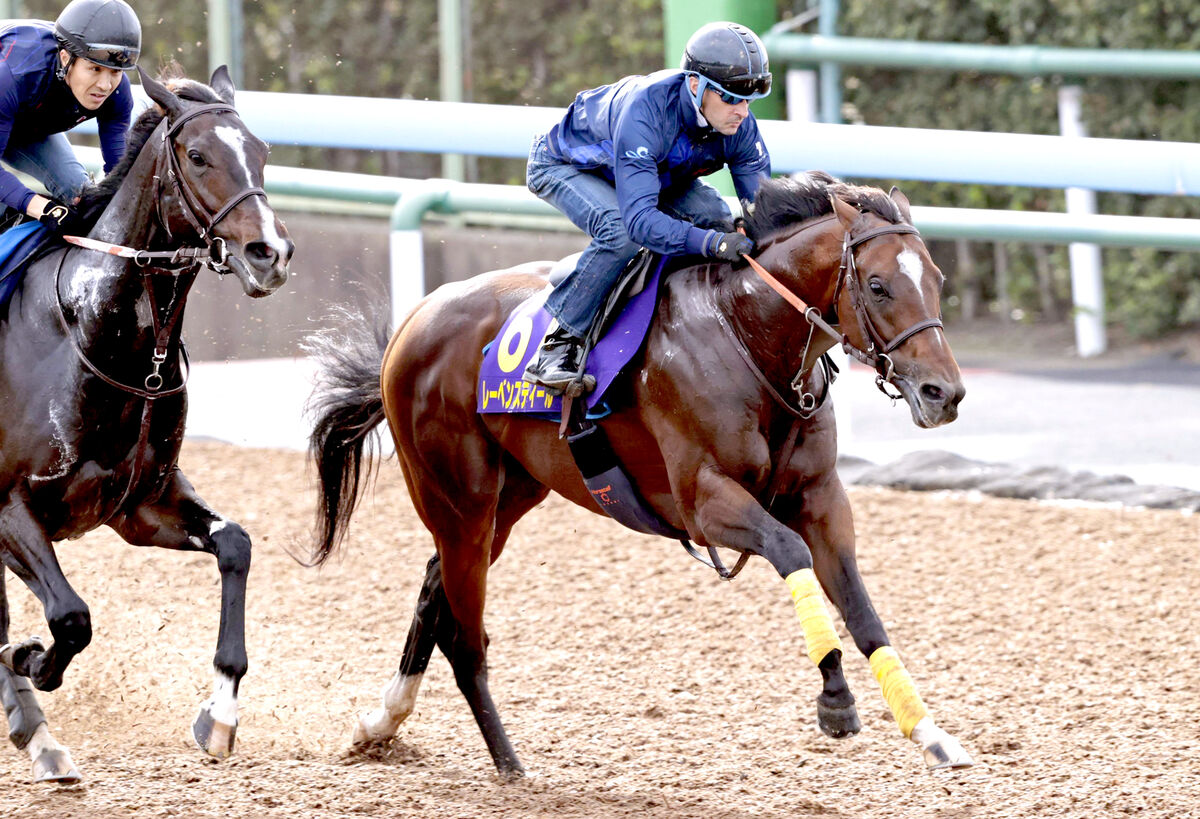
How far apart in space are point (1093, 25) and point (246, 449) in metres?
6.76

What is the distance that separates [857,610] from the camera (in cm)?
406

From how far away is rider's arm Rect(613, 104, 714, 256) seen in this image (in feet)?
14.0

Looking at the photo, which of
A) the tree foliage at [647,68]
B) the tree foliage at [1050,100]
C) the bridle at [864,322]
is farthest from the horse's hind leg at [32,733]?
the tree foliage at [1050,100]

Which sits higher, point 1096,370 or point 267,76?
point 267,76

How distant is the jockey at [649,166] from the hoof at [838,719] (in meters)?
1.19

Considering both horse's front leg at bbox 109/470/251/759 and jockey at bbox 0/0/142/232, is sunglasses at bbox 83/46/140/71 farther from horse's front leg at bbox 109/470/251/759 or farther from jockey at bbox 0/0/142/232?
horse's front leg at bbox 109/470/251/759

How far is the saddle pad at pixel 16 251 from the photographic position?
461cm

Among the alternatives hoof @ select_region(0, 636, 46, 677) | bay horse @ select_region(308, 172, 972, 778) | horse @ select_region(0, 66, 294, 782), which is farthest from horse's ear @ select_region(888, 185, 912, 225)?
hoof @ select_region(0, 636, 46, 677)

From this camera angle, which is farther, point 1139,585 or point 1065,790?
point 1139,585

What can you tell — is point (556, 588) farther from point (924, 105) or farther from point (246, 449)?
point (924, 105)

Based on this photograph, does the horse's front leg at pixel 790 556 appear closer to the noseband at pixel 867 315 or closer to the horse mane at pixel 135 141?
the noseband at pixel 867 315

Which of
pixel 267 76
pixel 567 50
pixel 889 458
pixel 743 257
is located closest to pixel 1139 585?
pixel 889 458

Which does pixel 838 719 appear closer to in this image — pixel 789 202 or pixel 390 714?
pixel 789 202

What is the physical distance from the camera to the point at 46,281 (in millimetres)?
4555
